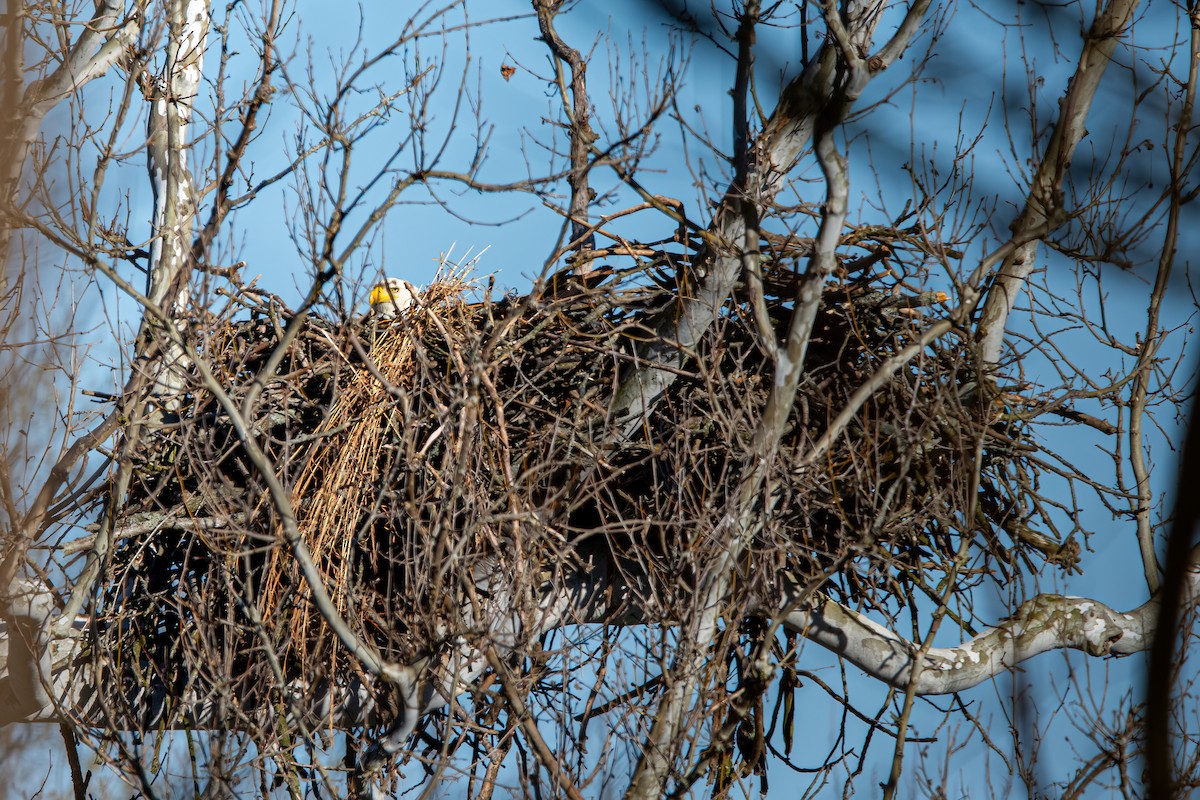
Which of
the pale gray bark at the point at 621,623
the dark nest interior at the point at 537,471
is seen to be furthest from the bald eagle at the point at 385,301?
the pale gray bark at the point at 621,623

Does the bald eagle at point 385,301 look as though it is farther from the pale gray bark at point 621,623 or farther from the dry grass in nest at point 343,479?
the pale gray bark at point 621,623

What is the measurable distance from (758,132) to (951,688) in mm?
2022

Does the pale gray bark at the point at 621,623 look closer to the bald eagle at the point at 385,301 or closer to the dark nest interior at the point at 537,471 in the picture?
the dark nest interior at the point at 537,471

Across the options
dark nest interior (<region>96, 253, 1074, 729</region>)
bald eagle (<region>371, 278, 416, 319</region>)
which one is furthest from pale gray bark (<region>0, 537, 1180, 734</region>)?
bald eagle (<region>371, 278, 416, 319</region>)

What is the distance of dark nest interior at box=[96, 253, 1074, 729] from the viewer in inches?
147

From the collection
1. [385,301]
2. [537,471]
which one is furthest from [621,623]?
[385,301]

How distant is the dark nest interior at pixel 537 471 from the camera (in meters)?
3.74

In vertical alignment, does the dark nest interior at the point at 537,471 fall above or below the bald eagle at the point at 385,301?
below

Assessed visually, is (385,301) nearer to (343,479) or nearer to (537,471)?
(343,479)

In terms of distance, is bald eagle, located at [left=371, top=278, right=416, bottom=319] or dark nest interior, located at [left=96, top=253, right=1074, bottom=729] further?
bald eagle, located at [left=371, top=278, right=416, bottom=319]

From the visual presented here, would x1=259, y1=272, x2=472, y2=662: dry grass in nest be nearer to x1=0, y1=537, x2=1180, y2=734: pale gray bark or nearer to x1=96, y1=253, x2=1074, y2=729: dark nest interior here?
x1=96, y1=253, x2=1074, y2=729: dark nest interior

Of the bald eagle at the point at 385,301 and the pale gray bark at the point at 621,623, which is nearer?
the pale gray bark at the point at 621,623

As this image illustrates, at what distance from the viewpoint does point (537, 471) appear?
369cm

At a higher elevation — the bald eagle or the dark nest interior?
the bald eagle
